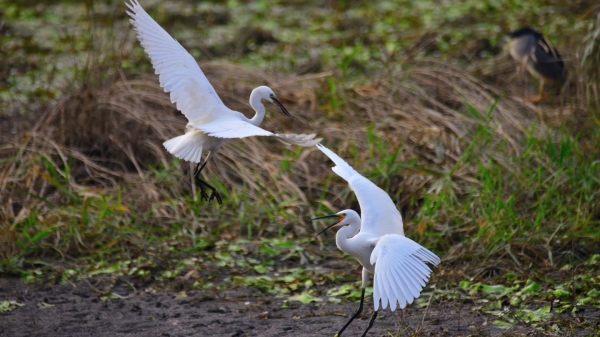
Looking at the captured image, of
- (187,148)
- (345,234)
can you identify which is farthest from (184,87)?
(345,234)

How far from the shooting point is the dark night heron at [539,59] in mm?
7715

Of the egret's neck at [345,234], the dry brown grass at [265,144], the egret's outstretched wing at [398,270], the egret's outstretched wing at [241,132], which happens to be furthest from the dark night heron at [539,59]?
the egret's outstretched wing at [398,270]

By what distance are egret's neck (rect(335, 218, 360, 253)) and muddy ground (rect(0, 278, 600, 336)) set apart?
0.48m

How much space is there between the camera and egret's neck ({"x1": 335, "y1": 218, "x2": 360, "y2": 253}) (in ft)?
13.1

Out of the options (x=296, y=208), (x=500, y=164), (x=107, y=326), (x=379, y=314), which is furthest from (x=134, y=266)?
(x=500, y=164)

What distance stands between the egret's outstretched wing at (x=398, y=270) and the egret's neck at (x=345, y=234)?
243 mm

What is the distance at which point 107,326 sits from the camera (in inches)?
178

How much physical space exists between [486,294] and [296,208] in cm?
176

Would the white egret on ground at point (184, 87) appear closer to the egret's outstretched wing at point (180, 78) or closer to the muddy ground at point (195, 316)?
the egret's outstretched wing at point (180, 78)

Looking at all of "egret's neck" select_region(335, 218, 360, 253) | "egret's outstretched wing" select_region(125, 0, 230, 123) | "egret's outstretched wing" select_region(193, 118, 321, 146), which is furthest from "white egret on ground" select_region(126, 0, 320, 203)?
"egret's neck" select_region(335, 218, 360, 253)

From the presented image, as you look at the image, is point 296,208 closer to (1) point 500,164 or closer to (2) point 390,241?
(1) point 500,164

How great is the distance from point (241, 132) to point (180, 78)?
850 mm

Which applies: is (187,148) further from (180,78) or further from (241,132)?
(241,132)

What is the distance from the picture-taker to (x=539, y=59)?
773cm
